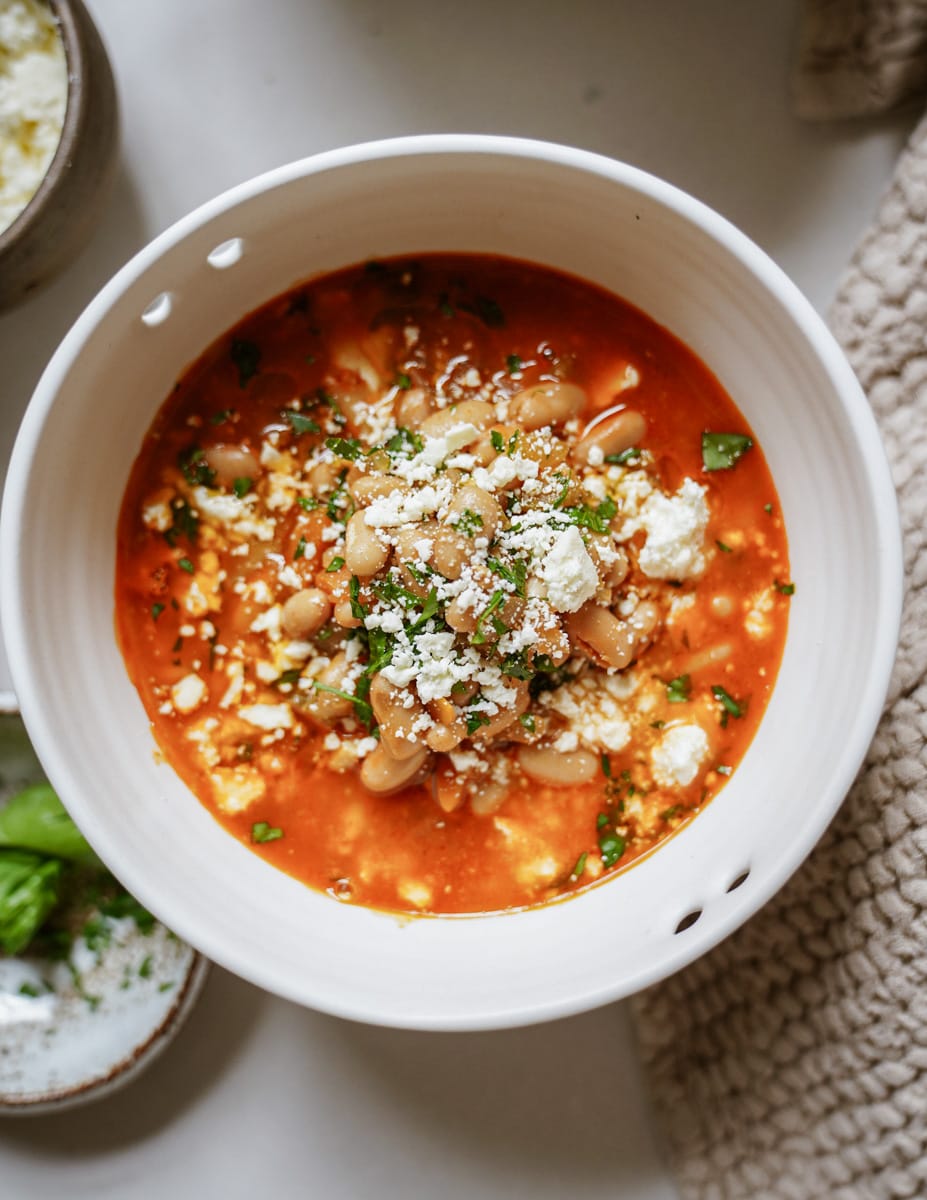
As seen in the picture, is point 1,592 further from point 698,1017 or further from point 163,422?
point 698,1017

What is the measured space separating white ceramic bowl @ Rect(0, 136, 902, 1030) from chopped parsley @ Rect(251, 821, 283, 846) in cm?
3

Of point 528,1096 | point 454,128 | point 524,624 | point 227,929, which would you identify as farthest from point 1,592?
point 528,1096

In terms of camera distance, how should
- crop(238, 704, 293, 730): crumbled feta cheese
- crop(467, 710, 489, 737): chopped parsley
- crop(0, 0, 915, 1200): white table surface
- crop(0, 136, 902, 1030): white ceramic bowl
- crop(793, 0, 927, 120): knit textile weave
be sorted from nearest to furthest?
crop(0, 136, 902, 1030): white ceramic bowl → crop(467, 710, 489, 737): chopped parsley → crop(238, 704, 293, 730): crumbled feta cheese → crop(793, 0, 927, 120): knit textile weave → crop(0, 0, 915, 1200): white table surface

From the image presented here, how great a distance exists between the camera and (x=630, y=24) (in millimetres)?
1974

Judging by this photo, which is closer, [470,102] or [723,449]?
[723,449]

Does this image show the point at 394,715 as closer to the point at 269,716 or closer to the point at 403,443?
the point at 269,716

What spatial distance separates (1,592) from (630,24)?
1.39m

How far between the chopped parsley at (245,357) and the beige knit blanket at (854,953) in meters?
0.94

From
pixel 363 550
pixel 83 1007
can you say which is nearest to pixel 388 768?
pixel 363 550

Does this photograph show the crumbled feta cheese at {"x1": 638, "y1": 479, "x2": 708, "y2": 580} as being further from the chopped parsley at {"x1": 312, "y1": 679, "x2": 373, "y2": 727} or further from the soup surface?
the chopped parsley at {"x1": 312, "y1": 679, "x2": 373, "y2": 727}

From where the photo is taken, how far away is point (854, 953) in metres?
1.84

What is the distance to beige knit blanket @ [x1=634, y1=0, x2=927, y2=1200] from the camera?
5.84ft

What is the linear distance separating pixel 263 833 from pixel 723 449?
0.91 m

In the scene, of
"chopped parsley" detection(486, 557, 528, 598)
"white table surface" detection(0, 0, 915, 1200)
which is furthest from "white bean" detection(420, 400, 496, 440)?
"white table surface" detection(0, 0, 915, 1200)
